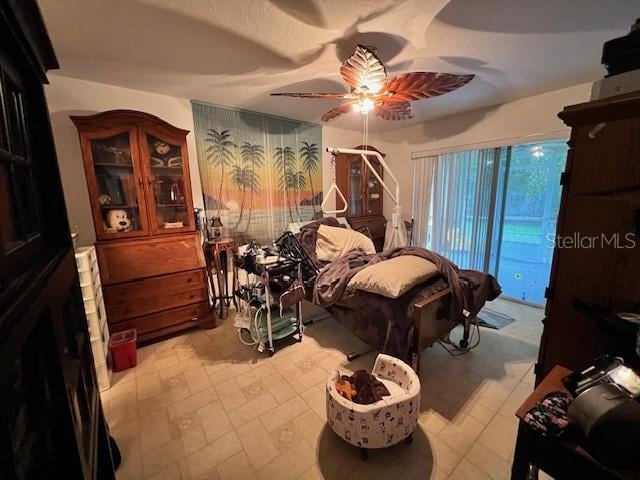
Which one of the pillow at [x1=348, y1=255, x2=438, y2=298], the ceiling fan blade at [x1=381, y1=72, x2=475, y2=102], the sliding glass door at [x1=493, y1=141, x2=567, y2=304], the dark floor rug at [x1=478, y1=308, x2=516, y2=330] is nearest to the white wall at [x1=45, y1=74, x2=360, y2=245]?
the ceiling fan blade at [x1=381, y1=72, x2=475, y2=102]

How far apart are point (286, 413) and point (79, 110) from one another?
3028mm

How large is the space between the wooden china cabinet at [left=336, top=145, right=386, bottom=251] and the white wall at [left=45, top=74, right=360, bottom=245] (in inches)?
88.8

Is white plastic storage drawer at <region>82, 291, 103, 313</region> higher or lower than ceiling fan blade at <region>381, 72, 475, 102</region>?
lower

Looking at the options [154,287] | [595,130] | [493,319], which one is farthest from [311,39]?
[493,319]

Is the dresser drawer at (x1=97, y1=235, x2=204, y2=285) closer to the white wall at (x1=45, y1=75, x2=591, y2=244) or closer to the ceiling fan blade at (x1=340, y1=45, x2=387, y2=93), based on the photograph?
the white wall at (x1=45, y1=75, x2=591, y2=244)

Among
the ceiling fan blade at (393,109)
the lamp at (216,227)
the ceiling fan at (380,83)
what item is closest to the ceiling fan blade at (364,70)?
the ceiling fan at (380,83)

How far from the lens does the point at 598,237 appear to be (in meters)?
1.03

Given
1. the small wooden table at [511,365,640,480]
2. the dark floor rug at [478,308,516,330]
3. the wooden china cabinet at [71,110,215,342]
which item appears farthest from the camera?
the dark floor rug at [478,308,516,330]

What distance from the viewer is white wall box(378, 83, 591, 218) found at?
8.92ft

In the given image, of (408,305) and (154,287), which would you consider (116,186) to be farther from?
(408,305)

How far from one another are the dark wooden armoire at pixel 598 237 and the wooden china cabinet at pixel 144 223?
2.69m

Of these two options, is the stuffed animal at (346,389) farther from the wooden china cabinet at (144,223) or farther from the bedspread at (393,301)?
the wooden china cabinet at (144,223)

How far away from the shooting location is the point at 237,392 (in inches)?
72.7

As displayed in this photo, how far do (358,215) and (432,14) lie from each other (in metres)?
2.86
